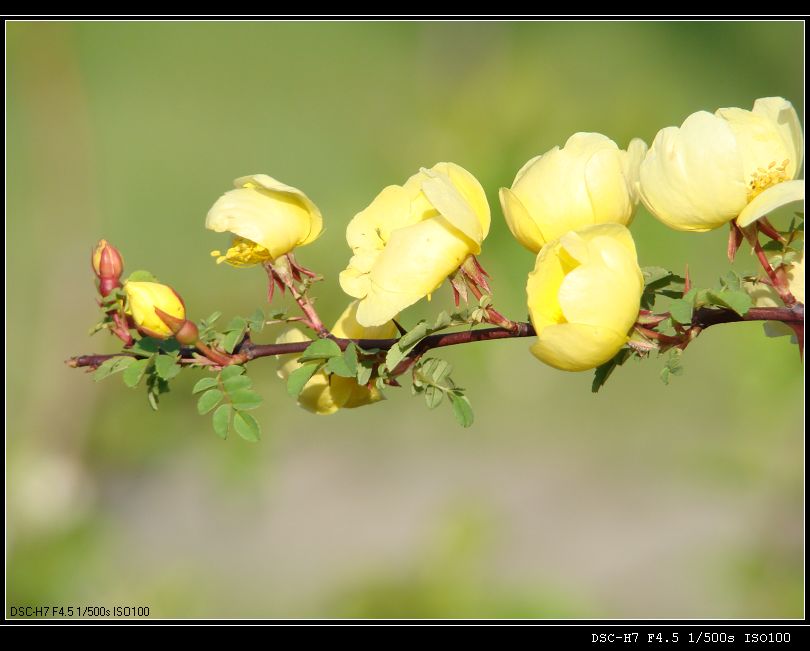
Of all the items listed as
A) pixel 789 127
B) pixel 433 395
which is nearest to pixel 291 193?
pixel 433 395

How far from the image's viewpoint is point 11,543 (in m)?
1.27

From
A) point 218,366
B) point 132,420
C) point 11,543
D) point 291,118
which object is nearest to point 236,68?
point 291,118

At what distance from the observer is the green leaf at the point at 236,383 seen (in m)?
0.40

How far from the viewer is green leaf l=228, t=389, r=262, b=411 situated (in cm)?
41

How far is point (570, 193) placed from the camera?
36cm

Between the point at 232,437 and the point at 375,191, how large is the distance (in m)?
0.49

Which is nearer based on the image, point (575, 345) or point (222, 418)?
point (575, 345)

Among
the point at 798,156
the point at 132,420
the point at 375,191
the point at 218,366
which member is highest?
the point at 798,156

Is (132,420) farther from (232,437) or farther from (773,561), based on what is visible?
(773,561)

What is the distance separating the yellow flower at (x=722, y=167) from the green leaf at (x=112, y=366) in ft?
0.87

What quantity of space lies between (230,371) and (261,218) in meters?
0.08

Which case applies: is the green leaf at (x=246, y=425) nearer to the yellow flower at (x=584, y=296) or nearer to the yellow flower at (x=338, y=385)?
the yellow flower at (x=338, y=385)

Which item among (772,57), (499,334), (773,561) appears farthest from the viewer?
(772,57)

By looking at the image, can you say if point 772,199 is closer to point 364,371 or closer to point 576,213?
point 576,213
